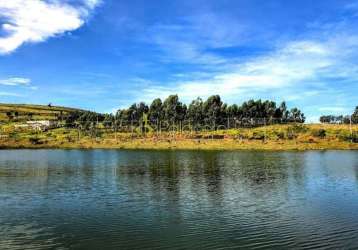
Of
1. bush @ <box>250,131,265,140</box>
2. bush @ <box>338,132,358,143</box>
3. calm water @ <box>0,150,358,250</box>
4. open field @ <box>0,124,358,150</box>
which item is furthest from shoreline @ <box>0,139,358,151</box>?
calm water @ <box>0,150,358,250</box>

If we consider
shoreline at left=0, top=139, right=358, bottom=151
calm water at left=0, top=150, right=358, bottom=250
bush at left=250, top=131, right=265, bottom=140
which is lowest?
calm water at left=0, top=150, right=358, bottom=250

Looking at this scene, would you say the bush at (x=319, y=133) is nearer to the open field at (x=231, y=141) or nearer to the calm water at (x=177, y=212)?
the open field at (x=231, y=141)

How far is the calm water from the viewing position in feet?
101

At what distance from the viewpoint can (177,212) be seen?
4081 centimetres

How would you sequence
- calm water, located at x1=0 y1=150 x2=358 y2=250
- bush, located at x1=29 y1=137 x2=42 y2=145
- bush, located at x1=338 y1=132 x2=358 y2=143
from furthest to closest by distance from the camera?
bush, located at x1=29 y1=137 x2=42 y2=145, bush, located at x1=338 y1=132 x2=358 y2=143, calm water, located at x1=0 y1=150 x2=358 y2=250

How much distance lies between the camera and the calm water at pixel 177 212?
1217 inches

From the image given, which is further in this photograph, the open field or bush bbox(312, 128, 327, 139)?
bush bbox(312, 128, 327, 139)

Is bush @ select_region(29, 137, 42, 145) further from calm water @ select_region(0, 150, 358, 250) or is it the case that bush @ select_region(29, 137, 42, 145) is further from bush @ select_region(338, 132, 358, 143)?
bush @ select_region(338, 132, 358, 143)

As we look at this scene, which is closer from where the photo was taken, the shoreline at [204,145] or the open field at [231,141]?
the shoreline at [204,145]

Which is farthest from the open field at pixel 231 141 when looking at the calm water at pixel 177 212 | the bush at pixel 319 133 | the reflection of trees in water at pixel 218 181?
the calm water at pixel 177 212

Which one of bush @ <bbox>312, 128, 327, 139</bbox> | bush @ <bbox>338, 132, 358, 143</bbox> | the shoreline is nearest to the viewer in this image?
the shoreline

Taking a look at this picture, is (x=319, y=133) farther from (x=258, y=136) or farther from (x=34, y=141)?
(x=34, y=141)

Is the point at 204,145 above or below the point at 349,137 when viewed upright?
below

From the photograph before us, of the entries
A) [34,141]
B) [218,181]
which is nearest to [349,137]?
[218,181]
